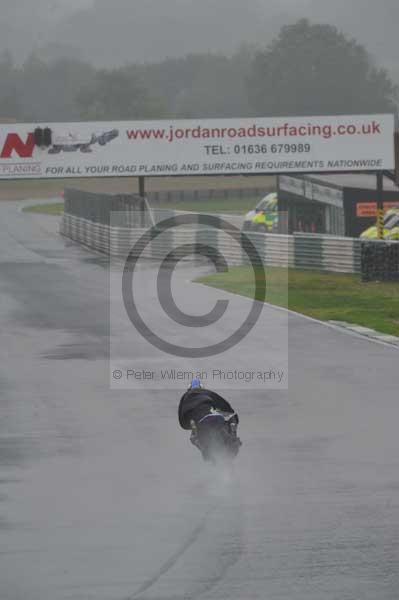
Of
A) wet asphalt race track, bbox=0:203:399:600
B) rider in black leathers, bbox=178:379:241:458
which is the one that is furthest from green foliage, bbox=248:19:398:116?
rider in black leathers, bbox=178:379:241:458

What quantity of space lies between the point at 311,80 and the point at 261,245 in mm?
141354

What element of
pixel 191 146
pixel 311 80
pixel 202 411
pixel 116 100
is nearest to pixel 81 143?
pixel 191 146

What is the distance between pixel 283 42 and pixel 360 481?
6977 inches

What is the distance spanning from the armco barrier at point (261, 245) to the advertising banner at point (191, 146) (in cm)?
235

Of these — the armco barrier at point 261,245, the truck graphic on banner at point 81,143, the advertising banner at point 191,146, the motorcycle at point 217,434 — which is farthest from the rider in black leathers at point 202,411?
the truck graphic on banner at point 81,143

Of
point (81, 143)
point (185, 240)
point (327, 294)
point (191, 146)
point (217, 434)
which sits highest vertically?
point (81, 143)

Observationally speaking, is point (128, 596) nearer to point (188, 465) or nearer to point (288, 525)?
point (288, 525)

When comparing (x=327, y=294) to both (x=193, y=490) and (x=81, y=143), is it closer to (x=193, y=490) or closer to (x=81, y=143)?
(x=81, y=143)

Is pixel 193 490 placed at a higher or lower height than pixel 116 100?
lower

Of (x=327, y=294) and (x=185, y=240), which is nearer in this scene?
(x=327, y=294)

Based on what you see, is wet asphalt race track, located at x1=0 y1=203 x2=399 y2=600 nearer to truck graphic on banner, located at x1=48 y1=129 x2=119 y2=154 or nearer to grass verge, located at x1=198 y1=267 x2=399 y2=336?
grass verge, located at x1=198 y1=267 x2=399 y2=336

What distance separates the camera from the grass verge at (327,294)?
27.8 meters

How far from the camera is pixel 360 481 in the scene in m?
12.7

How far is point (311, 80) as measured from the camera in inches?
7028
